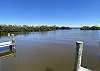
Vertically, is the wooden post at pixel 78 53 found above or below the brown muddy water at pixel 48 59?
above

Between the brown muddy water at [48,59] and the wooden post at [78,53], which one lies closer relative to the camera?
the wooden post at [78,53]

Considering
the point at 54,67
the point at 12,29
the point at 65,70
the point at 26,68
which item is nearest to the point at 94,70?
the point at 65,70

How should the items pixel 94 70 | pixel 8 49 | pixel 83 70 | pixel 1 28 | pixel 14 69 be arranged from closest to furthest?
pixel 83 70
pixel 94 70
pixel 14 69
pixel 8 49
pixel 1 28

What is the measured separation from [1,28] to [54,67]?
236 ft

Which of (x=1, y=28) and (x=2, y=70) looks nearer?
(x=2, y=70)

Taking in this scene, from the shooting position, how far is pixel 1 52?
584 inches

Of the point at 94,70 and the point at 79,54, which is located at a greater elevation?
the point at 79,54

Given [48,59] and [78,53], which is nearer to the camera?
[78,53]

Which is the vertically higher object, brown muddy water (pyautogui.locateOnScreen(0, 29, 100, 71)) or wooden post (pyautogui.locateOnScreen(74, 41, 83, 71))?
wooden post (pyautogui.locateOnScreen(74, 41, 83, 71))

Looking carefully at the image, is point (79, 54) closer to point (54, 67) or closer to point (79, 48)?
point (79, 48)

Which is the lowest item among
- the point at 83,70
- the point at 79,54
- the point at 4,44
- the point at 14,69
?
the point at 14,69

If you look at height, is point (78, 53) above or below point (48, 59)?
above

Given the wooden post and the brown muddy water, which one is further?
the brown muddy water

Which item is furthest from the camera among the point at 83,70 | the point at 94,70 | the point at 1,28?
the point at 1,28
